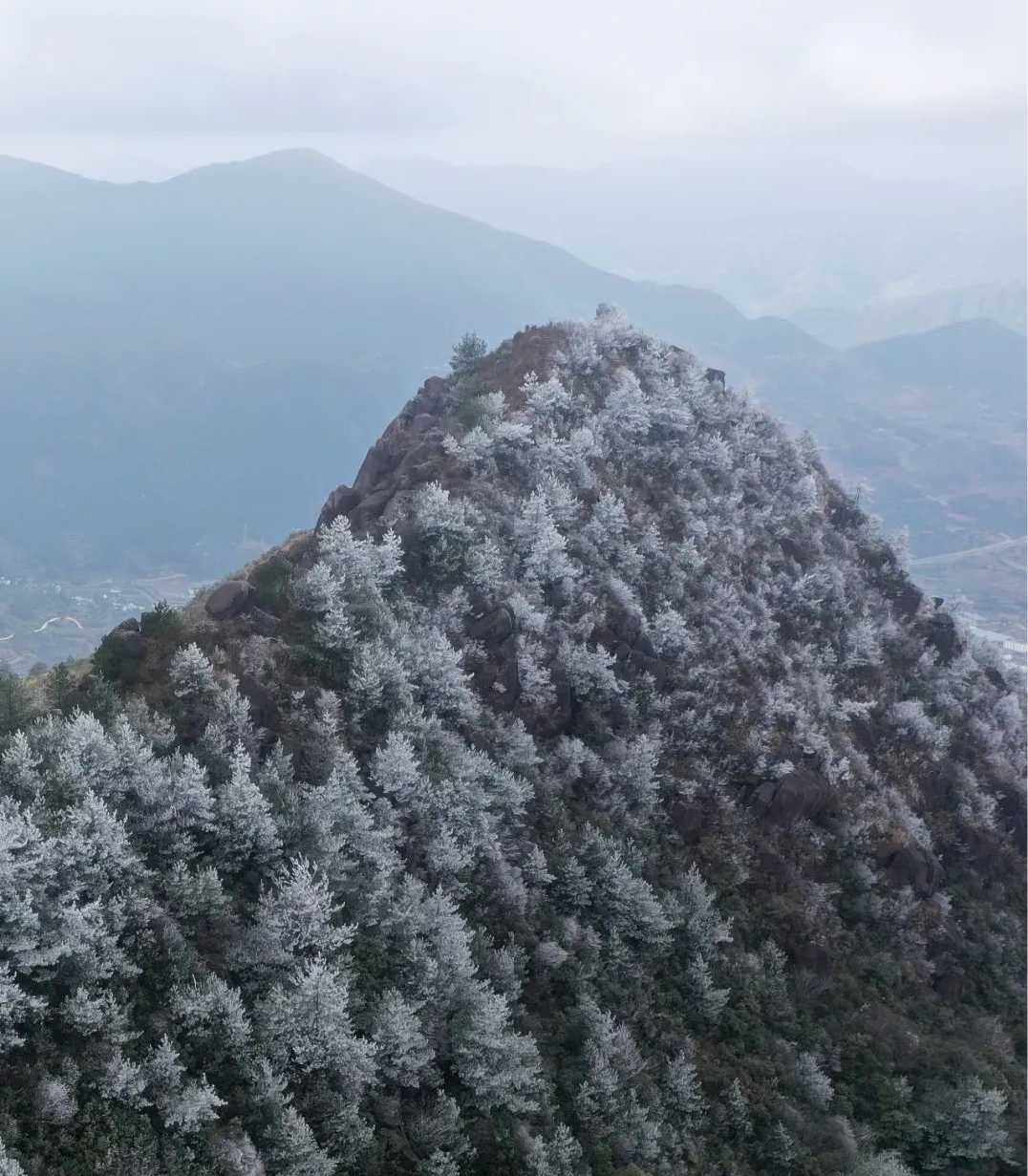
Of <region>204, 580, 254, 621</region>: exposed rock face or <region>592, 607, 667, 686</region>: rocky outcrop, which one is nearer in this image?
<region>204, 580, 254, 621</region>: exposed rock face

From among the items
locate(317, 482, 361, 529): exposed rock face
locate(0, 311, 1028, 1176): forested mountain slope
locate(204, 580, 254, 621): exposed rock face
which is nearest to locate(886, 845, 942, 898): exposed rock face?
locate(0, 311, 1028, 1176): forested mountain slope

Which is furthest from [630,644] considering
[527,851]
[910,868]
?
[910,868]

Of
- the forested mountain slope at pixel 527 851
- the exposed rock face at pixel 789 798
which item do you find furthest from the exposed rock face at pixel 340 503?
the exposed rock face at pixel 789 798

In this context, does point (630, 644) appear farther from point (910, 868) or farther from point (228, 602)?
point (228, 602)

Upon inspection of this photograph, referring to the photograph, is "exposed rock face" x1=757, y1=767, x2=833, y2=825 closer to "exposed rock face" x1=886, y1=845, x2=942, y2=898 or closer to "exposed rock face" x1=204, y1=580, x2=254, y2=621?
"exposed rock face" x1=886, y1=845, x2=942, y2=898

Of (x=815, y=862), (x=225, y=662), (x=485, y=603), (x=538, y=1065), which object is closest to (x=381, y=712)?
(x=225, y=662)

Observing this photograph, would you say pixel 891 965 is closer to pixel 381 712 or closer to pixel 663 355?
pixel 381 712
